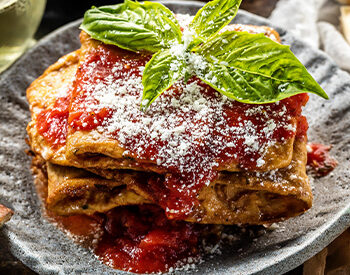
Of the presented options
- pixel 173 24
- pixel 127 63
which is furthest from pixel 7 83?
pixel 173 24

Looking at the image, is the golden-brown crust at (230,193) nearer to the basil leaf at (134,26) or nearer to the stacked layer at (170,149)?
the stacked layer at (170,149)

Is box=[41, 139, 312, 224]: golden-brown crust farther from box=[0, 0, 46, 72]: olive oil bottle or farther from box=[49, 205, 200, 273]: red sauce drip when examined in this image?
box=[0, 0, 46, 72]: olive oil bottle

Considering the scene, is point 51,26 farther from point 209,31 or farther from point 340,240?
point 340,240

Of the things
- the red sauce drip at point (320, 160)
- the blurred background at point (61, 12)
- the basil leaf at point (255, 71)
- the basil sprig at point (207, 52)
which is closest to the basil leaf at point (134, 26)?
the basil sprig at point (207, 52)

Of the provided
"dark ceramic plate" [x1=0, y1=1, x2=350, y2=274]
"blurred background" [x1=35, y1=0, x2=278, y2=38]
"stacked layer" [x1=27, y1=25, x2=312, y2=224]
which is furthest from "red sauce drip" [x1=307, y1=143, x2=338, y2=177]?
"blurred background" [x1=35, y1=0, x2=278, y2=38]

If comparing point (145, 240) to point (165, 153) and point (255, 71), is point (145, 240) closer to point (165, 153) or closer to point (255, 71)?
point (165, 153)

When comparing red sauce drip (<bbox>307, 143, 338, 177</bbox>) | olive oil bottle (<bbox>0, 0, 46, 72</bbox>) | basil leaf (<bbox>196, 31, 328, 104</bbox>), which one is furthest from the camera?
olive oil bottle (<bbox>0, 0, 46, 72</bbox>)
